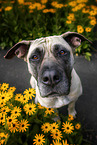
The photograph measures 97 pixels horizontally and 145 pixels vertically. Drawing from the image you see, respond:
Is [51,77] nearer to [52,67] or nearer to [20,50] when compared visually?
[52,67]

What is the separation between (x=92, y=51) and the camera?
147 inches

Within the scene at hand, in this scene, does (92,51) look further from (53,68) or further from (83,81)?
(53,68)

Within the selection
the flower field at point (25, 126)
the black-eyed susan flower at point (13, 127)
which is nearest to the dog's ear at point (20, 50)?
the flower field at point (25, 126)

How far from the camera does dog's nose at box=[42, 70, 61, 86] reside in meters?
1.37

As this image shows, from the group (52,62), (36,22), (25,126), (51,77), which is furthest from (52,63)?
(36,22)

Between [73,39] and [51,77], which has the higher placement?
[73,39]

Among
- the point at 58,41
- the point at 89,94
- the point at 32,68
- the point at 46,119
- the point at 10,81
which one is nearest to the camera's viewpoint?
the point at 58,41

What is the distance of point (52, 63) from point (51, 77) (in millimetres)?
193

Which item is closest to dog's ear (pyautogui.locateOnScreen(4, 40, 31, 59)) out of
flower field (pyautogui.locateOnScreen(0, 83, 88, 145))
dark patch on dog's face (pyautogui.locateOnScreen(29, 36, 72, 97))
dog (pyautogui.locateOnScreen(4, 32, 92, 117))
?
dog (pyautogui.locateOnScreen(4, 32, 92, 117))

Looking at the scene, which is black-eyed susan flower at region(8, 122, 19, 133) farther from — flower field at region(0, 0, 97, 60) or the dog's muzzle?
flower field at region(0, 0, 97, 60)

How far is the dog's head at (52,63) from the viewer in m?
1.42

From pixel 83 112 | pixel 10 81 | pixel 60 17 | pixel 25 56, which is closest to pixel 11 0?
pixel 60 17

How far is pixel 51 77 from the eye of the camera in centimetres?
137

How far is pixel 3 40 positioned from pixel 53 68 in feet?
10.7
